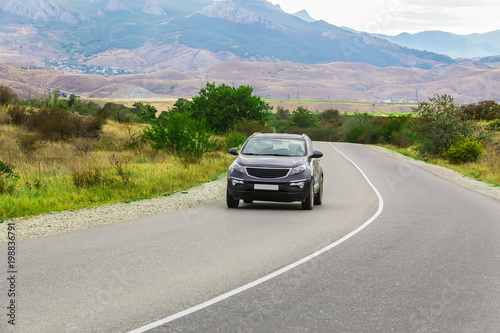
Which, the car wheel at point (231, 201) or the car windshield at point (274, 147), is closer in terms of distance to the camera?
the car wheel at point (231, 201)

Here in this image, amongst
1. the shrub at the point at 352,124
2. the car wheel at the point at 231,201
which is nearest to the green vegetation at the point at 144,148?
the car wheel at the point at 231,201

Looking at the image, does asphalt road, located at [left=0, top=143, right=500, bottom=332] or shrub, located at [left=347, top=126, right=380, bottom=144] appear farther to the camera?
shrub, located at [left=347, top=126, right=380, bottom=144]

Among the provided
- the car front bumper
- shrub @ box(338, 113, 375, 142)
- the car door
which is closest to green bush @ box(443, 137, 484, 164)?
the car door

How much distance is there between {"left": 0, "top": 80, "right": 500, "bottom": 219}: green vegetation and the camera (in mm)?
15047

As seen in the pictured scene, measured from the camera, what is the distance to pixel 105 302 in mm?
5930

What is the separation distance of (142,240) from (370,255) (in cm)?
374

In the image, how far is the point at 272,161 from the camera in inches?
512

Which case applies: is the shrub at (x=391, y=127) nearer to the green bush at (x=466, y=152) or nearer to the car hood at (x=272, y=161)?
the green bush at (x=466, y=152)

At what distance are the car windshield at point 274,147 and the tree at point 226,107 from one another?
38654 millimetres

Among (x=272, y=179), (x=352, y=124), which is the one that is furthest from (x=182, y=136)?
(x=352, y=124)

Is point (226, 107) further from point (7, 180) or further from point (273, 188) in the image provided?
point (273, 188)

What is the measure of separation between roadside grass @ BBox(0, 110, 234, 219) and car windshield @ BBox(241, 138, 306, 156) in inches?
127

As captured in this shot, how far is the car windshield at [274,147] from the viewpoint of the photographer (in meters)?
13.8

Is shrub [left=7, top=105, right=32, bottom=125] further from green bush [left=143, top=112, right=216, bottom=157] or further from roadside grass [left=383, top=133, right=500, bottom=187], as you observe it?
roadside grass [left=383, top=133, right=500, bottom=187]
